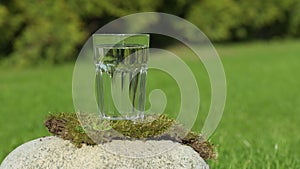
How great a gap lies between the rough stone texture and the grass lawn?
4.95ft

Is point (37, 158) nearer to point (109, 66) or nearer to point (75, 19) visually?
point (109, 66)

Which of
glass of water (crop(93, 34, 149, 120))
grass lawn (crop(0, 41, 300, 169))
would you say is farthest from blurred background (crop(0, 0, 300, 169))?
glass of water (crop(93, 34, 149, 120))

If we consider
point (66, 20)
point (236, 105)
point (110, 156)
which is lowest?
point (236, 105)

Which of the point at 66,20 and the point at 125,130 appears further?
the point at 66,20

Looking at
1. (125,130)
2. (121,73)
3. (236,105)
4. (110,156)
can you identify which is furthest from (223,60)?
(110,156)

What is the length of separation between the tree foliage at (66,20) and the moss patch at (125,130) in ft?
36.4

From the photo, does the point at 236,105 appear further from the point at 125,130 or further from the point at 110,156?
the point at 110,156

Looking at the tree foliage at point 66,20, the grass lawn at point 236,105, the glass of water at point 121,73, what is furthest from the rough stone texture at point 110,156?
the tree foliage at point 66,20

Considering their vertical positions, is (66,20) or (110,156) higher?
(66,20)

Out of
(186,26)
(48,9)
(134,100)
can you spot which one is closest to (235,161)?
(134,100)

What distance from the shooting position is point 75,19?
1487 centimetres

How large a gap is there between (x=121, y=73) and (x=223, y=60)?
14.1m

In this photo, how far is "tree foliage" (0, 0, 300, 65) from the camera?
14422mm

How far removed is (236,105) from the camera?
10.4 metres
